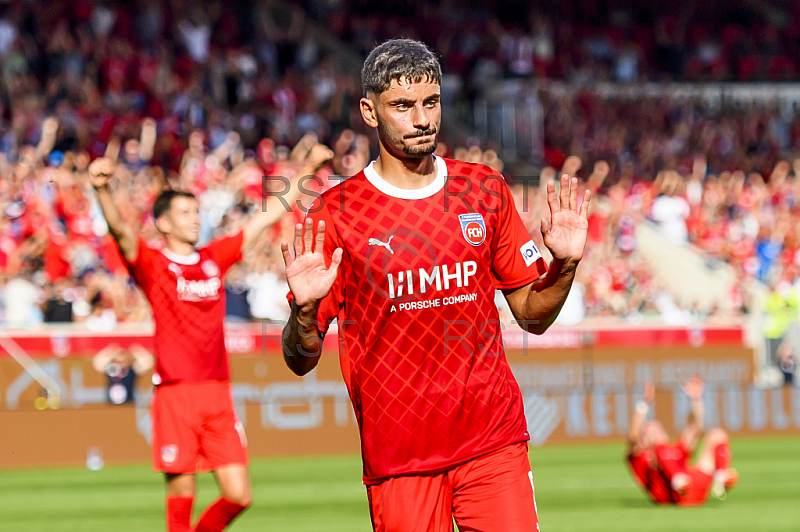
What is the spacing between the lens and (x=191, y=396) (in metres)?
7.77

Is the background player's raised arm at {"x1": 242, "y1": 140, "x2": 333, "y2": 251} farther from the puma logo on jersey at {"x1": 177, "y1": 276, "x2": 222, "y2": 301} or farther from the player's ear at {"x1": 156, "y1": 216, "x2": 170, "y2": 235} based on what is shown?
the player's ear at {"x1": 156, "y1": 216, "x2": 170, "y2": 235}

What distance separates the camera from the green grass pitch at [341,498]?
34.9 feet

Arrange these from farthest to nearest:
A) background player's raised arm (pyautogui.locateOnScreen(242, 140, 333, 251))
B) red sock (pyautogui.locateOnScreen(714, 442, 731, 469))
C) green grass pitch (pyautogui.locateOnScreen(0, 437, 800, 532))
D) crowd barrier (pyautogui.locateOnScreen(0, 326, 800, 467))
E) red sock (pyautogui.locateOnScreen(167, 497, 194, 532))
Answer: crowd barrier (pyautogui.locateOnScreen(0, 326, 800, 467))
red sock (pyautogui.locateOnScreen(714, 442, 731, 469))
green grass pitch (pyautogui.locateOnScreen(0, 437, 800, 532))
red sock (pyautogui.locateOnScreen(167, 497, 194, 532))
background player's raised arm (pyautogui.locateOnScreen(242, 140, 333, 251))

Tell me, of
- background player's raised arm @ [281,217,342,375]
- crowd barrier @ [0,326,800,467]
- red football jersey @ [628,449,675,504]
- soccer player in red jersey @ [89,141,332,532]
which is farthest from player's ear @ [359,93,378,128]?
crowd barrier @ [0,326,800,467]

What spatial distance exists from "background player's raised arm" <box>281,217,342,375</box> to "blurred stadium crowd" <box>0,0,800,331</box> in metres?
8.12

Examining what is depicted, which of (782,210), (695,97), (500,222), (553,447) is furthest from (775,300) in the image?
(500,222)

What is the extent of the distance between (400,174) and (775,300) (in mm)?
17642

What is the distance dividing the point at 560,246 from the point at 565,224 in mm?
99

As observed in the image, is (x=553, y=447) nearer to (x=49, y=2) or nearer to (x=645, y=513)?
(x=645, y=513)

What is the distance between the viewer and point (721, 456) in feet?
37.6

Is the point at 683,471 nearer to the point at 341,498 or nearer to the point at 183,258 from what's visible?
the point at 341,498

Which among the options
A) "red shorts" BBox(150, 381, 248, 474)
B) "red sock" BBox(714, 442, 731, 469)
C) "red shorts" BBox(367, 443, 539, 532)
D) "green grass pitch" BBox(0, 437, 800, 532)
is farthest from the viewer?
"red sock" BBox(714, 442, 731, 469)

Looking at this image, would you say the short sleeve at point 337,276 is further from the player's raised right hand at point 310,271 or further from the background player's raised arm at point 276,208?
the background player's raised arm at point 276,208

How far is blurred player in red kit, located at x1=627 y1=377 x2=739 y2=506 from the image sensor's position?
1120 cm
